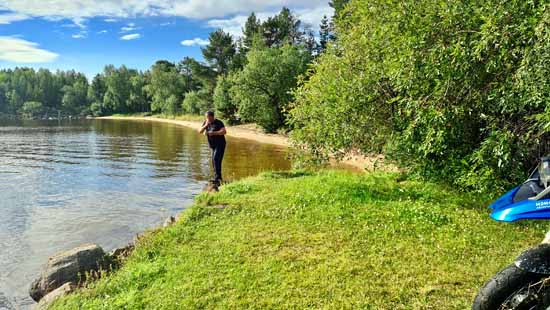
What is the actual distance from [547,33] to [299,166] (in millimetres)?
9568

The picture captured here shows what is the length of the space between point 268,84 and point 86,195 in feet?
84.6

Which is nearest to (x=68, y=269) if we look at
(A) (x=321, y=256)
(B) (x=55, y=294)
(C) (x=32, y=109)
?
(B) (x=55, y=294)

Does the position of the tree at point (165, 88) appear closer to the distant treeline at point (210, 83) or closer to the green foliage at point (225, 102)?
the distant treeline at point (210, 83)

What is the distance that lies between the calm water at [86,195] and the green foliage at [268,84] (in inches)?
412

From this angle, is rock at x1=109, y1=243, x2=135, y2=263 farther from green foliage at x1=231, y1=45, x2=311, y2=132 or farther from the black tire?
green foliage at x1=231, y1=45, x2=311, y2=132

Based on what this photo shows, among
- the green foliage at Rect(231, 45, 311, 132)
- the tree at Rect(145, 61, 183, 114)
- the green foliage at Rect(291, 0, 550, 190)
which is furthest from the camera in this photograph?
the tree at Rect(145, 61, 183, 114)

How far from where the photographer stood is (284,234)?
261 inches

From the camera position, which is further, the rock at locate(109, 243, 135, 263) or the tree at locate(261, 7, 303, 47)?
the tree at locate(261, 7, 303, 47)

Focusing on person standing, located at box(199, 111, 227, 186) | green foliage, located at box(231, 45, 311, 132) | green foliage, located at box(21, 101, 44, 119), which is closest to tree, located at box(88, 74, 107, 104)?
green foliage, located at box(21, 101, 44, 119)

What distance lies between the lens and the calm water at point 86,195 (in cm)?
912

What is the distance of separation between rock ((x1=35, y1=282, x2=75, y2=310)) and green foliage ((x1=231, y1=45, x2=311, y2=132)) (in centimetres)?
3233

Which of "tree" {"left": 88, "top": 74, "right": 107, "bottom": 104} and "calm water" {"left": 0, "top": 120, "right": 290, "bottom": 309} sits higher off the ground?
"tree" {"left": 88, "top": 74, "right": 107, "bottom": 104}

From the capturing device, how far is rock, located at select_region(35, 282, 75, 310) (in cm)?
559

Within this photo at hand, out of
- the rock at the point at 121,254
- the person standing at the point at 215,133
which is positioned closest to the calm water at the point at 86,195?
the rock at the point at 121,254
